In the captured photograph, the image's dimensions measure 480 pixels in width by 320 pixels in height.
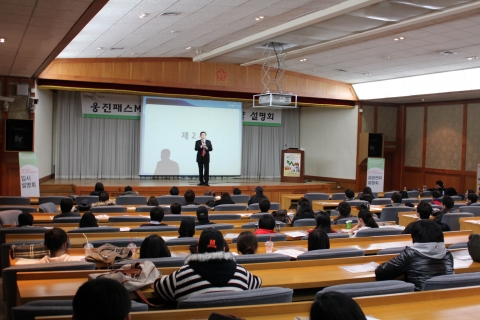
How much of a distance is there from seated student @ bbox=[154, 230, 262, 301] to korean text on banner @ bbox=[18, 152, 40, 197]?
954 centimetres

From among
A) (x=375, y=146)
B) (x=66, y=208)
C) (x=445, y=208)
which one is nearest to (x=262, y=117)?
(x=375, y=146)

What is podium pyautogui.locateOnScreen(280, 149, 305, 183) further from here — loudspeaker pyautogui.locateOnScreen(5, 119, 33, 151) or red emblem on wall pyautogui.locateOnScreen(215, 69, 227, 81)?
loudspeaker pyautogui.locateOnScreen(5, 119, 33, 151)

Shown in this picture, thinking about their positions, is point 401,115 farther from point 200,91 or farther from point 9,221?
point 9,221

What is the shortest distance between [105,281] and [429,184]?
52.0 feet

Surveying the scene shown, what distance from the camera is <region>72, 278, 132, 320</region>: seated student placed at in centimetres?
178

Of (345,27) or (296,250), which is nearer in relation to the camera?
(296,250)

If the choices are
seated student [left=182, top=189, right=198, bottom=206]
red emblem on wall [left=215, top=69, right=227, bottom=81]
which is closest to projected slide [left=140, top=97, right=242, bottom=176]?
red emblem on wall [left=215, top=69, right=227, bottom=81]

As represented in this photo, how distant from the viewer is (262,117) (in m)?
18.1

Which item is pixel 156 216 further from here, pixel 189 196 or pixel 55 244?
pixel 189 196

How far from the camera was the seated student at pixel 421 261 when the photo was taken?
362cm

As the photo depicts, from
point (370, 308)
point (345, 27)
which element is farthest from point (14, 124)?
point (370, 308)

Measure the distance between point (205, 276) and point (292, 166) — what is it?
13.2 metres

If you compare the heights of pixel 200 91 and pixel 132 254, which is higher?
pixel 200 91

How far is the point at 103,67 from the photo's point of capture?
43.0 feet
